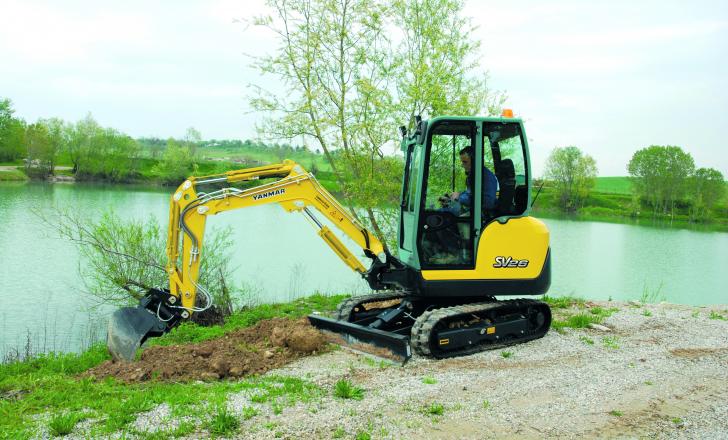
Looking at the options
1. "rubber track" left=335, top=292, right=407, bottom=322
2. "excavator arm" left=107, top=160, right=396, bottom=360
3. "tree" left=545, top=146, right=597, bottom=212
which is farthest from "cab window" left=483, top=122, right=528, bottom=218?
"tree" left=545, top=146, right=597, bottom=212

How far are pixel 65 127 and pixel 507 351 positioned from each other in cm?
4883

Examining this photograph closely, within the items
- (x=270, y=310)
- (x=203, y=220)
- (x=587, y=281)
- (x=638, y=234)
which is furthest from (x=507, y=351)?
(x=638, y=234)

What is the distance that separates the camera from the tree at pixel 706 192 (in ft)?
165

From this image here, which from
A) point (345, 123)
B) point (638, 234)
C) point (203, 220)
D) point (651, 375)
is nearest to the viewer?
point (651, 375)

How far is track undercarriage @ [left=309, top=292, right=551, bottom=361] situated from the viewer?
20.9 feet

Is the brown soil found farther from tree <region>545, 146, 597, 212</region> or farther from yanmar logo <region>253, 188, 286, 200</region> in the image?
tree <region>545, 146, 597, 212</region>

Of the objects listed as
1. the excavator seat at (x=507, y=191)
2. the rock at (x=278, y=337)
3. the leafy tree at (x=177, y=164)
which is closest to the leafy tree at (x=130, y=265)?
the rock at (x=278, y=337)

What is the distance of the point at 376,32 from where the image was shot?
37.5 feet

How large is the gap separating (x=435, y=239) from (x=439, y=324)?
97cm

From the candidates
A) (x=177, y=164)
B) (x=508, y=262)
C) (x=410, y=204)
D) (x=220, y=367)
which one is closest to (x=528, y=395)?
(x=508, y=262)

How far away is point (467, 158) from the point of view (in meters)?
6.70

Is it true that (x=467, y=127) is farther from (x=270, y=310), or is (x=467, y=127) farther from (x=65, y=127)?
(x=65, y=127)

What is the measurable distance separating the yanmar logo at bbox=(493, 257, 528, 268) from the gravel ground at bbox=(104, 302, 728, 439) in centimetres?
102

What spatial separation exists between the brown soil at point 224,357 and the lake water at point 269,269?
13.2 feet
